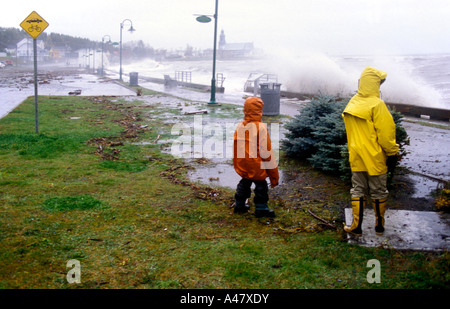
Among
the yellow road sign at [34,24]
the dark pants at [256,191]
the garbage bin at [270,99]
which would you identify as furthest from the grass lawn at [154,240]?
the garbage bin at [270,99]

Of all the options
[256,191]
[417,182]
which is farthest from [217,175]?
[417,182]

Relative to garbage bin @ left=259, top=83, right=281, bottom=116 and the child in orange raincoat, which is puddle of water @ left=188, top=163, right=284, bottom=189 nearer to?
the child in orange raincoat

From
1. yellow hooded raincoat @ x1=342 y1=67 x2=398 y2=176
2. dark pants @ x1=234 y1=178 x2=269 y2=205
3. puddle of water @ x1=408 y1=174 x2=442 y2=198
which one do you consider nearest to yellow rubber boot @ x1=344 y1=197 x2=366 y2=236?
yellow hooded raincoat @ x1=342 y1=67 x2=398 y2=176

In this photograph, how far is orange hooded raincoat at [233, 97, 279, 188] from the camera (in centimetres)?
528

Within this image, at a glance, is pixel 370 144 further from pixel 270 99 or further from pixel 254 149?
pixel 270 99

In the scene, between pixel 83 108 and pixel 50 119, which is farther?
pixel 83 108

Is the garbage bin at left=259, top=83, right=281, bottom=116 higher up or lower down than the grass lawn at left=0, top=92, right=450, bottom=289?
higher up

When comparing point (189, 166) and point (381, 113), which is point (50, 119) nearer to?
point (189, 166)

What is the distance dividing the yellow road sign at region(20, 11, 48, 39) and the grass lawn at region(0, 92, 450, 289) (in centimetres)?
404

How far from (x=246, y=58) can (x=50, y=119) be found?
16019 centimetres

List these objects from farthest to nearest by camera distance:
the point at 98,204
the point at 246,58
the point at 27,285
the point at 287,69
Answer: the point at 246,58, the point at 287,69, the point at 98,204, the point at 27,285

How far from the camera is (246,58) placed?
16812 cm

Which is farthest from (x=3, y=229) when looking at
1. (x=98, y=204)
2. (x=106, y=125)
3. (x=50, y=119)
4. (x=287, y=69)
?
(x=287, y=69)
